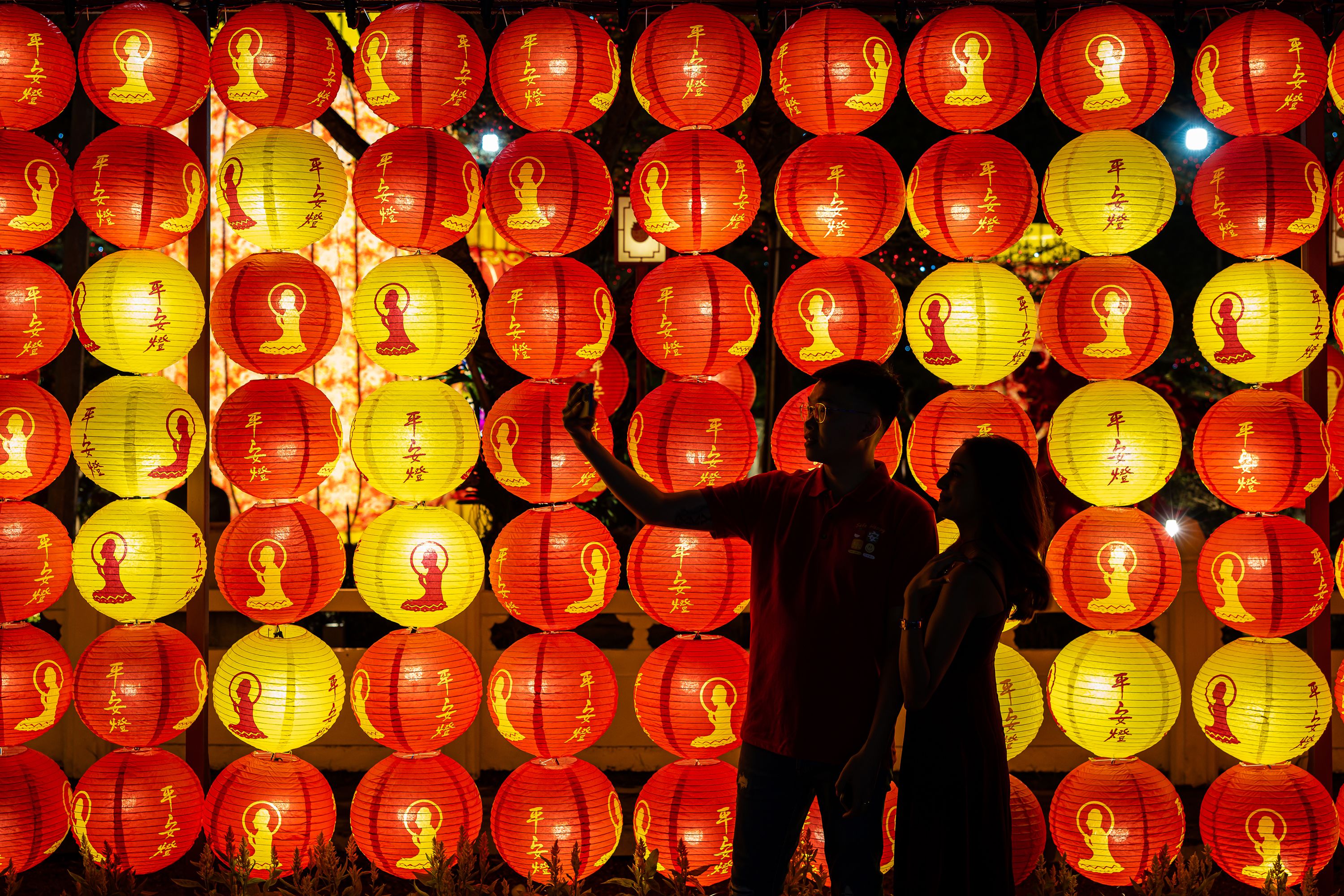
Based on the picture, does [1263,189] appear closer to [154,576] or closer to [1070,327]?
[1070,327]

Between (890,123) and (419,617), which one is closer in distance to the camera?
(419,617)

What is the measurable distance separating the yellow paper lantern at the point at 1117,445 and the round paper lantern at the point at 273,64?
3.34 m

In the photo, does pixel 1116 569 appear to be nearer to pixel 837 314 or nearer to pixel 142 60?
pixel 837 314

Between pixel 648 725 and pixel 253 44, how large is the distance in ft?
10.5

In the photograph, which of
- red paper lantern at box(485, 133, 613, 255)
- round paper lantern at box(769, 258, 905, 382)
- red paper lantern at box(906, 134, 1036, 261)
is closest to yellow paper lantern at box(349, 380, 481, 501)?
red paper lantern at box(485, 133, 613, 255)

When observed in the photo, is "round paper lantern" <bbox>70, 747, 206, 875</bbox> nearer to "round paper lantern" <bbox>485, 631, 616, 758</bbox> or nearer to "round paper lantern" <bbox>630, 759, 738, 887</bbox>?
"round paper lantern" <bbox>485, 631, 616, 758</bbox>

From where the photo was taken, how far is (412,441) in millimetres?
4559

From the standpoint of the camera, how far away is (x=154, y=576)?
4.72 meters

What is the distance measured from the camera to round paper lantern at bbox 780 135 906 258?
4.51 meters

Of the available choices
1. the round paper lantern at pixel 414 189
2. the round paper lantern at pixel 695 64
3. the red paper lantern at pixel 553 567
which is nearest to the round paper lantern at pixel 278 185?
the round paper lantern at pixel 414 189

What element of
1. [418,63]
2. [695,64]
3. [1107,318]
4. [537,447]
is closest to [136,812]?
[537,447]

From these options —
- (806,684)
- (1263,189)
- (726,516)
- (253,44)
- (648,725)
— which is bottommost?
(648,725)

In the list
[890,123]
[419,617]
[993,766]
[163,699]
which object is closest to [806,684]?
[993,766]

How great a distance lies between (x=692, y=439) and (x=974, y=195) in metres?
1.50
